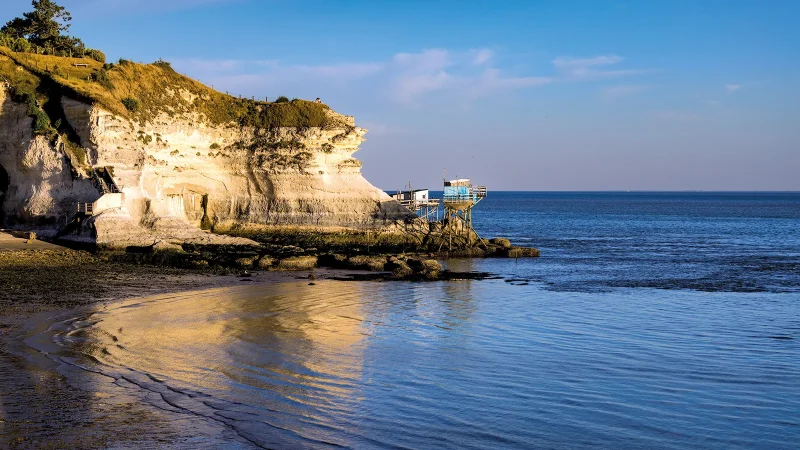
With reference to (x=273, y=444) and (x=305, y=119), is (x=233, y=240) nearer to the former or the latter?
(x=305, y=119)

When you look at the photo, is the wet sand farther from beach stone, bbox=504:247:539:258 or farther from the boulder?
beach stone, bbox=504:247:539:258

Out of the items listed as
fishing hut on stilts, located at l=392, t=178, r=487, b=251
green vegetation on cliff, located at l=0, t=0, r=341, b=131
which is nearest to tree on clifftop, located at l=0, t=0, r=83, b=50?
green vegetation on cliff, located at l=0, t=0, r=341, b=131

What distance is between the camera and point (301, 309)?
1062 inches

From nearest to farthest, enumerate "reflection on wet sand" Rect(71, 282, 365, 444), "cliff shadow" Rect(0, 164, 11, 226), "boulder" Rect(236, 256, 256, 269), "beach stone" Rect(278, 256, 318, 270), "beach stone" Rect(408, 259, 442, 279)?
"reflection on wet sand" Rect(71, 282, 365, 444) → "beach stone" Rect(408, 259, 442, 279) → "boulder" Rect(236, 256, 256, 269) → "beach stone" Rect(278, 256, 318, 270) → "cliff shadow" Rect(0, 164, 11, 226)

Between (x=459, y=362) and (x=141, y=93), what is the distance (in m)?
41.8

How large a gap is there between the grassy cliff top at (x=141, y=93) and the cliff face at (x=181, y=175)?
Answer: 69cm

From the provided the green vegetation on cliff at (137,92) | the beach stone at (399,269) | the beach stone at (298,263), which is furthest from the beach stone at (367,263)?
→ the green vegetation on cliff at (137,92)

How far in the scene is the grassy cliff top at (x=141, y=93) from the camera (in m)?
50.0

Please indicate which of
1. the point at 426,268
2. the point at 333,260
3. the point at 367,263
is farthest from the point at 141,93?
the point at 426,268

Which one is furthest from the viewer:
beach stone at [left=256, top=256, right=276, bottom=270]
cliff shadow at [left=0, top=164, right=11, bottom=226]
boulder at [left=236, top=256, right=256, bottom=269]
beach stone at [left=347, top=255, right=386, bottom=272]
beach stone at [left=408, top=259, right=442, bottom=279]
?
cliff shadow at [left=0, top=164, right=11, bottom=226]

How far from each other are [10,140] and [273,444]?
4366cm

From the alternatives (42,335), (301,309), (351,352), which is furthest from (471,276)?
(42,335)

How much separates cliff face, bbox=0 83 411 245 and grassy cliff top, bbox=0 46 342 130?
69 cm

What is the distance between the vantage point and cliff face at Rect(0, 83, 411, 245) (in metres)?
46.2
